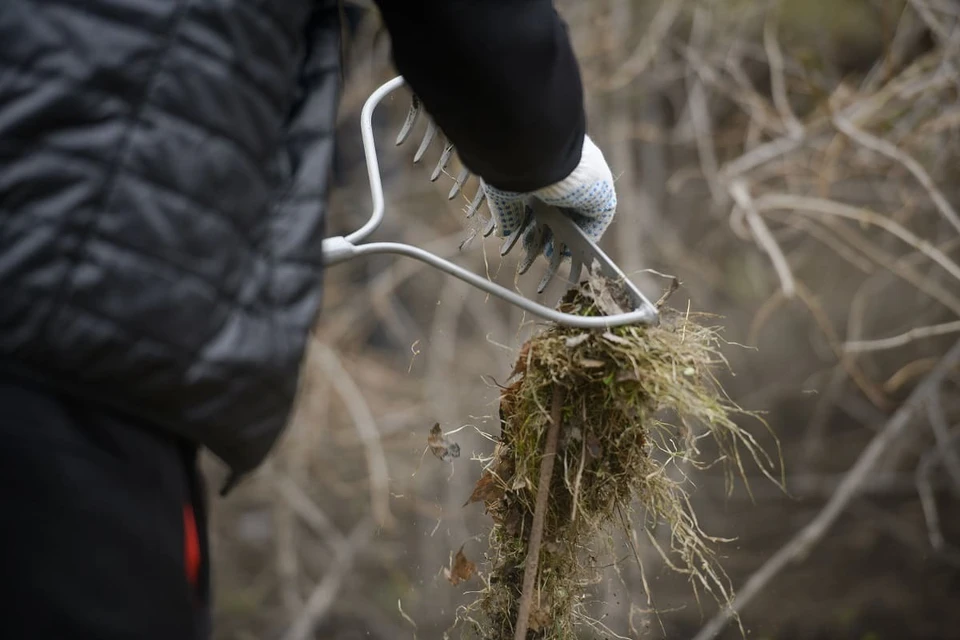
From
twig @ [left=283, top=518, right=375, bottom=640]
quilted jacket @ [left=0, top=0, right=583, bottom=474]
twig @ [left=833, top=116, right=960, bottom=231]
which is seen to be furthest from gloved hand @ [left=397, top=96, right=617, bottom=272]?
twig @ [left=283, top=518, right=375, bottom=640]

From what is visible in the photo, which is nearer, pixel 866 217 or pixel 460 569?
pixel 460 569

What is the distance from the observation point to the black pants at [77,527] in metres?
0.65

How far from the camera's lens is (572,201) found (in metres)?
1.16

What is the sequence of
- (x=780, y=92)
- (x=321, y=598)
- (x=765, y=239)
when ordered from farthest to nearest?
1. (x=321, y=598)
2. (x=780, y=92)
3. (x=765, y=239)

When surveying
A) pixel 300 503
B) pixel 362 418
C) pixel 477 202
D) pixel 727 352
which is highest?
pixel 477 202

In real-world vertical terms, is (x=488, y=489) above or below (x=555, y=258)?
below

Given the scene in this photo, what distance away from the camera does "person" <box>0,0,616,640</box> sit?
66cm

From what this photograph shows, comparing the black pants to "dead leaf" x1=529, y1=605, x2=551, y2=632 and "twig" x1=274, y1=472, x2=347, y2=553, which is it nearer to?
"dead leaf" x1=529, y1=605, x2=551, y2=632

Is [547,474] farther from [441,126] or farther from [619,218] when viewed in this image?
[619,218]

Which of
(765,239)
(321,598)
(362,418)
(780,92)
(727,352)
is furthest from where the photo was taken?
(727,352)

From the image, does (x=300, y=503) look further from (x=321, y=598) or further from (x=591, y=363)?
(x=591, y=363)

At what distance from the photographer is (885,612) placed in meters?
3.56

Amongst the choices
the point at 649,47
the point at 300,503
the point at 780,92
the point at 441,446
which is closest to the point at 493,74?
the point at 441,446

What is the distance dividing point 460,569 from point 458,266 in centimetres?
60
